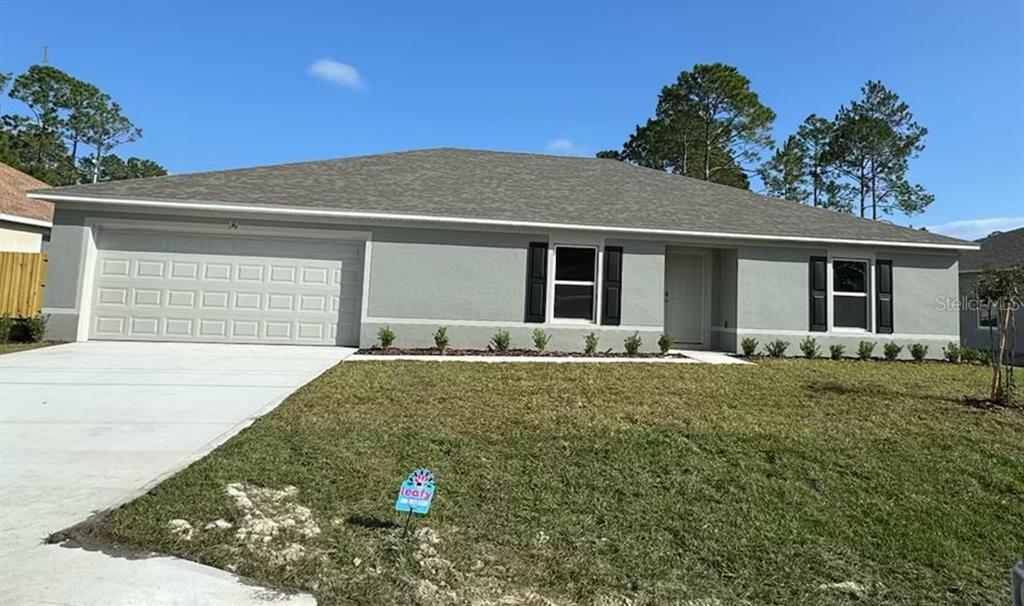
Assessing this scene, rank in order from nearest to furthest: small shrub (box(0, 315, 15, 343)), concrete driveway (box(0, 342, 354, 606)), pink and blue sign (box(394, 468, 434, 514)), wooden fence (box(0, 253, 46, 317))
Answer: concrete driveway (box(0, 342, 354, 606)), pink and blue sign (box(394, 468, 434, 514)), small shrub (box(0, 315, 15, 343)), wooden fence (box(0, 253, 46, 317))

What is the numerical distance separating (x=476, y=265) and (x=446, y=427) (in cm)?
654

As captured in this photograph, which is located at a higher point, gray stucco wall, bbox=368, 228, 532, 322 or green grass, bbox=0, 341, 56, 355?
gray stucco wall, bbox=368, 228, 532, 322

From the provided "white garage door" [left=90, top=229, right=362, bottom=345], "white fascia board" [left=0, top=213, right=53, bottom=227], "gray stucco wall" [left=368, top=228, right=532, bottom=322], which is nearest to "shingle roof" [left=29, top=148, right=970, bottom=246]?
"gray stucco wall" [left=368, top=228, right=532, bottom=322]

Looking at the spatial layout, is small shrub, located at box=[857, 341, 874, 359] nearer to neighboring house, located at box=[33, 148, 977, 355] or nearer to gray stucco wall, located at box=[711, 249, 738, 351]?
neighboring house, located at box=[33, 148, 977, 355]

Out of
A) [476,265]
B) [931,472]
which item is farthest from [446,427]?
[476,265]

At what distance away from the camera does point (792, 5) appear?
34.9 ft

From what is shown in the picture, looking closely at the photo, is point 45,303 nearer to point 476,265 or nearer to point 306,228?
point 306,228

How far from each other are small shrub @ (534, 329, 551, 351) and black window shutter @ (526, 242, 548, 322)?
0.36 metres

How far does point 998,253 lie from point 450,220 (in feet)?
75.7

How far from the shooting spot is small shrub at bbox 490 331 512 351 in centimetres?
1095

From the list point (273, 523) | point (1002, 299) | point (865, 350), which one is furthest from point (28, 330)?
point (865, 350)

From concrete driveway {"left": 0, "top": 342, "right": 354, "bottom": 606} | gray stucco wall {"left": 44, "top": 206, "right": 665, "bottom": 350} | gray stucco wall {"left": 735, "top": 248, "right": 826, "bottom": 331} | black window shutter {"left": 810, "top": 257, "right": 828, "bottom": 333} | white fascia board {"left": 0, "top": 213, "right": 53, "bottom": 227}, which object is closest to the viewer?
concrete driveway {"left": 0, "top": 342, "right": 354, "bottom": 606}

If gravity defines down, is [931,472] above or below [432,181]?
below

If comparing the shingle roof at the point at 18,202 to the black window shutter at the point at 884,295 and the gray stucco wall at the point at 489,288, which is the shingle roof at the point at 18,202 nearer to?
the gray stucco wall at the point at 489,288
